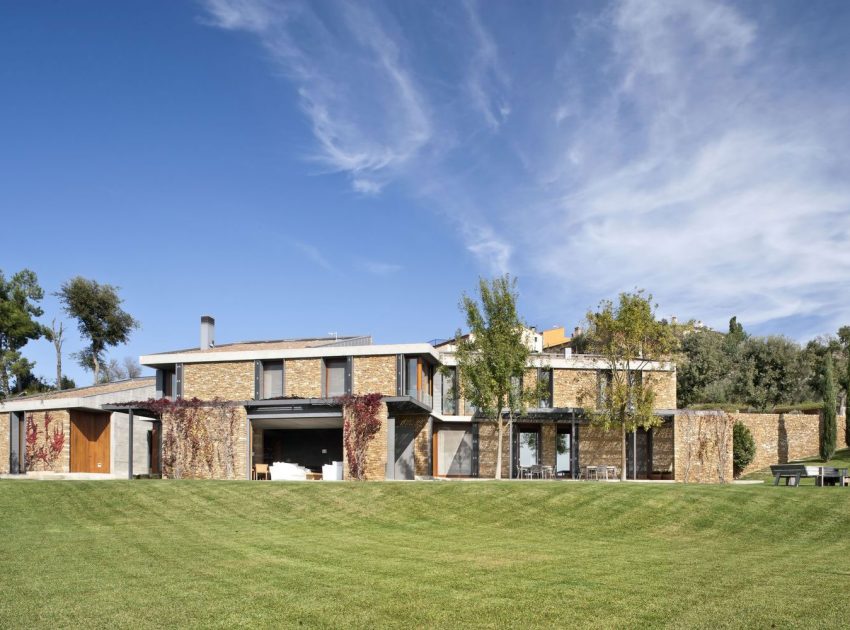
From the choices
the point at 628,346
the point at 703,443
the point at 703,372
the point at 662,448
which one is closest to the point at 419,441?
the point at 628,346

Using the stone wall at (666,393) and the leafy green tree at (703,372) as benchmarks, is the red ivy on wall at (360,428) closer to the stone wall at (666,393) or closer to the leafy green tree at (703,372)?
the stone wall at (666,393)

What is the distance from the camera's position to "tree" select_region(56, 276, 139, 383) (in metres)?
50.6

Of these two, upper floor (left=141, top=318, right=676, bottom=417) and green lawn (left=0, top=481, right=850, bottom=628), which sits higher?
upper floor (left=141, top=318, right=676, bottom=417)

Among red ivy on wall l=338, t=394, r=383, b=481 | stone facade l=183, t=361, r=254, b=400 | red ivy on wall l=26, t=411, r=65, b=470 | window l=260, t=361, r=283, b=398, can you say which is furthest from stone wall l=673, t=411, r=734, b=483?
red ivy on wall l=26, t=411, r=65, b=470

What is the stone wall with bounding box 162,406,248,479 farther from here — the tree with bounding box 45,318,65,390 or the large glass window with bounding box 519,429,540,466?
the tree with bounding box 45,318,65,390

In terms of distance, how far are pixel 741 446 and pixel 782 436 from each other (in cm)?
342

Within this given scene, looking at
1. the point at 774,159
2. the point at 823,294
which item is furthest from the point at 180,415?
the point at 823,294

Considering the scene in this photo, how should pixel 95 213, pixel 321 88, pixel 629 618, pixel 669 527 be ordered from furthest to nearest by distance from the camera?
pixel 95 213
pixel 321 88
pixel 669 527
pixel 629 618

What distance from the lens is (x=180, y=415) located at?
2920 centimetres

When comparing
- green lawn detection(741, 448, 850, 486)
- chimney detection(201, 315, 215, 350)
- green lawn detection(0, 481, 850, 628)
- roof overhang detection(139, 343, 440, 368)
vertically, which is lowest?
green lawn detection(741, 448, 850, 486)

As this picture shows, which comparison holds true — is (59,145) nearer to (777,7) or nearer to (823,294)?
(777,7)

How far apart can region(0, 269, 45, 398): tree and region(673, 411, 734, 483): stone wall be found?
38.2 meters

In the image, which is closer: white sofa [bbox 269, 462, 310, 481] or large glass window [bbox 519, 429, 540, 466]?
white sofa [bbox 269, 462, 310, 481]

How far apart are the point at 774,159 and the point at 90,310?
141ft
